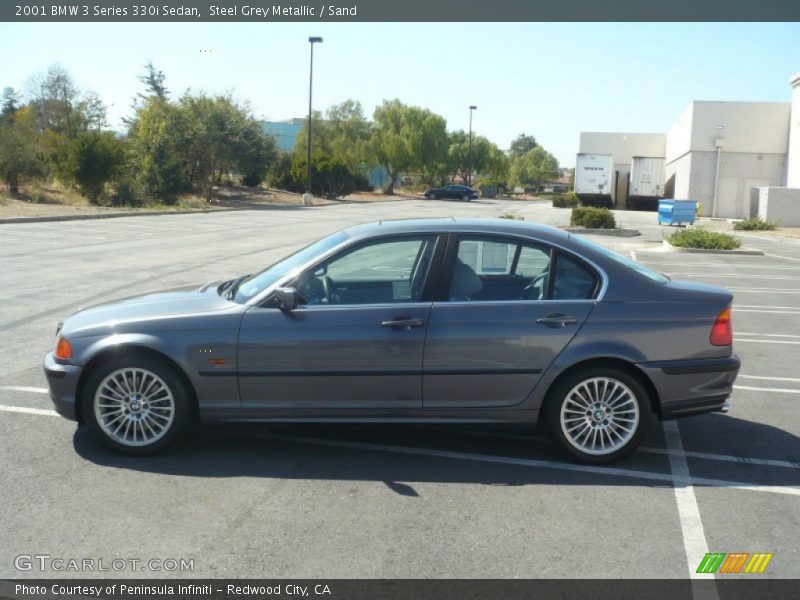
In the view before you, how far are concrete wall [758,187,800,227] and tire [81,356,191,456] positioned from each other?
119 ft

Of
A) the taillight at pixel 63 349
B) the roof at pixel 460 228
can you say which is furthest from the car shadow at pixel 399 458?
the roof at pixel 460 228

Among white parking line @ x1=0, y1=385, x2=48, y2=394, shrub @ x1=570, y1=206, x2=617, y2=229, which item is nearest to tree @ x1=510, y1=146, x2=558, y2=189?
shrub @ x1=570, y1=206, x2=617, y2=229

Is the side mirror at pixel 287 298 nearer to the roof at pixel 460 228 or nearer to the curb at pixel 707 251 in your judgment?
the roof at pixel 460 228

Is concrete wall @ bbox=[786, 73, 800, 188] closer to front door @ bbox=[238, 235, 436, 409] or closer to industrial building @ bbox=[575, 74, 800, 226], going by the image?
industrial building @ bbox=[575, 74, 800, 226]

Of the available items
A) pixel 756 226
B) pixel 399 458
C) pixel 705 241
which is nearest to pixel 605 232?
pixel 705 241

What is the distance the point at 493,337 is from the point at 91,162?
35.4 metres

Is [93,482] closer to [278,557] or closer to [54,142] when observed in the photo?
[278,557]

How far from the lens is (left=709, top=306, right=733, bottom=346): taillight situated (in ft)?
17.3

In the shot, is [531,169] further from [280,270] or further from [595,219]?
[280,270]

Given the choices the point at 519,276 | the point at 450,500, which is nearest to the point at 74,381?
the point at 450,500

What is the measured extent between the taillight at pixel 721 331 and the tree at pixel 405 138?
70089mm

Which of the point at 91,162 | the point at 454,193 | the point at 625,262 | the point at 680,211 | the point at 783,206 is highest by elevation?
the point at 91,162

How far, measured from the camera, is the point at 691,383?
17.2 ft

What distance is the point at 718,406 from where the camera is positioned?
535 centimetres
